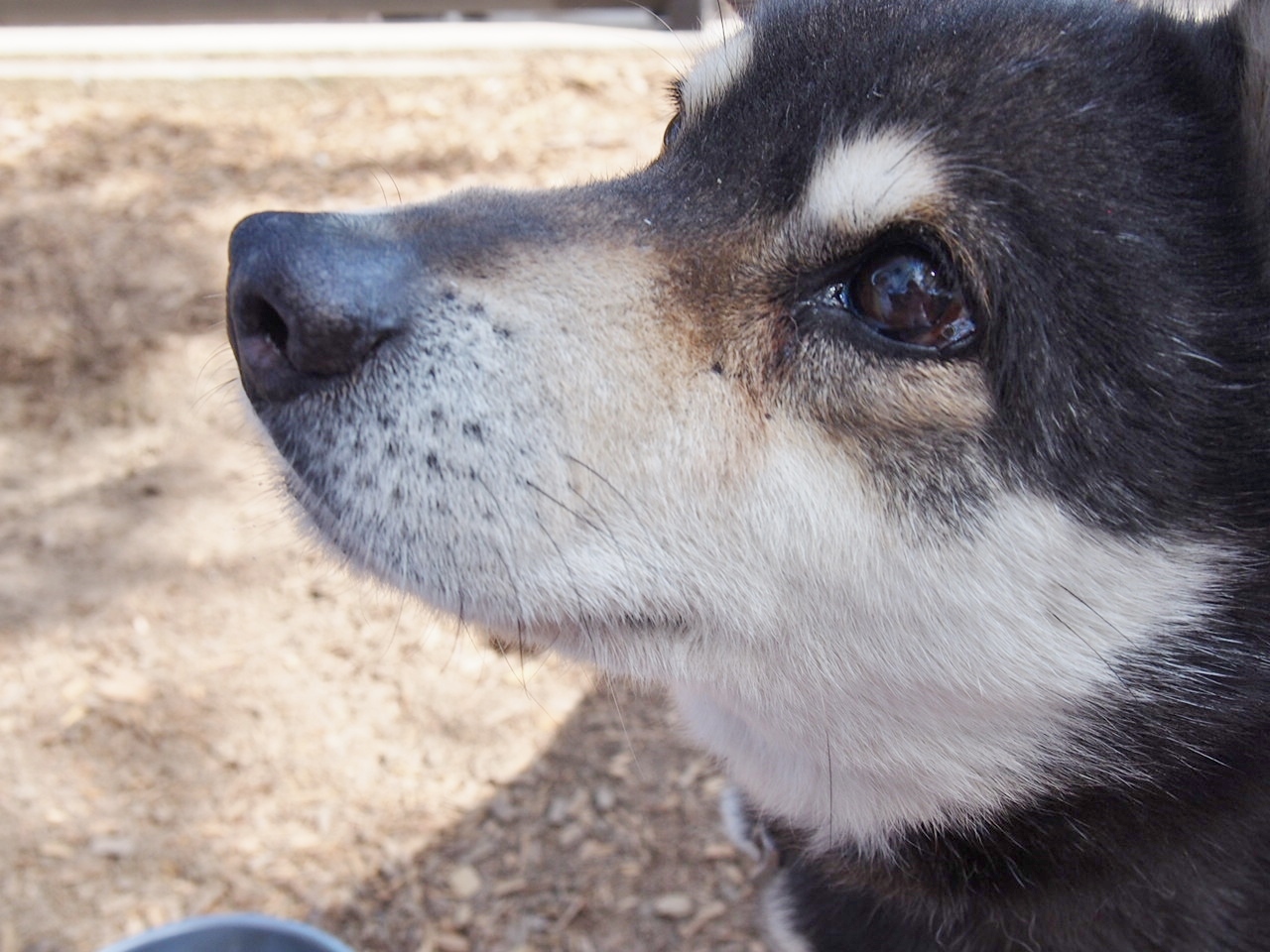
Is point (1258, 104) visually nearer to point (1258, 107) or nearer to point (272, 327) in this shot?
point (1258, 107)

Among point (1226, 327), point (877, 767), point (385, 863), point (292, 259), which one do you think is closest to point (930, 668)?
point (877, 767)

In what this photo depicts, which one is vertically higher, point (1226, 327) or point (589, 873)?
point (1226, 327)

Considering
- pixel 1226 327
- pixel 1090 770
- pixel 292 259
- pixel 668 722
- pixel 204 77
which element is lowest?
pixel 668 722

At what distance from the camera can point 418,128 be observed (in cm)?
556

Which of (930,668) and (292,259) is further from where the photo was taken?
(930,668)

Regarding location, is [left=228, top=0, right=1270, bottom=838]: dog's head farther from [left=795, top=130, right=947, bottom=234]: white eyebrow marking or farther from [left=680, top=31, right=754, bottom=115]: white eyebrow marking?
[left=680, top=31, right=754, bottom=115]: white eyebrow marking

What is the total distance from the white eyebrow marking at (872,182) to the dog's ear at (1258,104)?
0.51 metres

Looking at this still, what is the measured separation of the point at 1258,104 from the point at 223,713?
308 centimetres

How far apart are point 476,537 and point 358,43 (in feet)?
15.7

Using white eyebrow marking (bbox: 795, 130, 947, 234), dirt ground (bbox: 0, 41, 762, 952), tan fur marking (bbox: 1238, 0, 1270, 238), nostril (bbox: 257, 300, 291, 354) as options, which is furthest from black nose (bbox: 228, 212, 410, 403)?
tan fur marking (bbox: 1238, 0, 1270, 238)

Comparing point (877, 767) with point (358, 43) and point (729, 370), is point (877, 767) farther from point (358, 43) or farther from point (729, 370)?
point (358, 43)

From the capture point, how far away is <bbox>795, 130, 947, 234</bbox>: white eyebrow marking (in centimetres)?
173

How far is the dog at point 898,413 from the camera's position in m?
1.72

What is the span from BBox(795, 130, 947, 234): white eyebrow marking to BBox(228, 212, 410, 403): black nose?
672 mm
